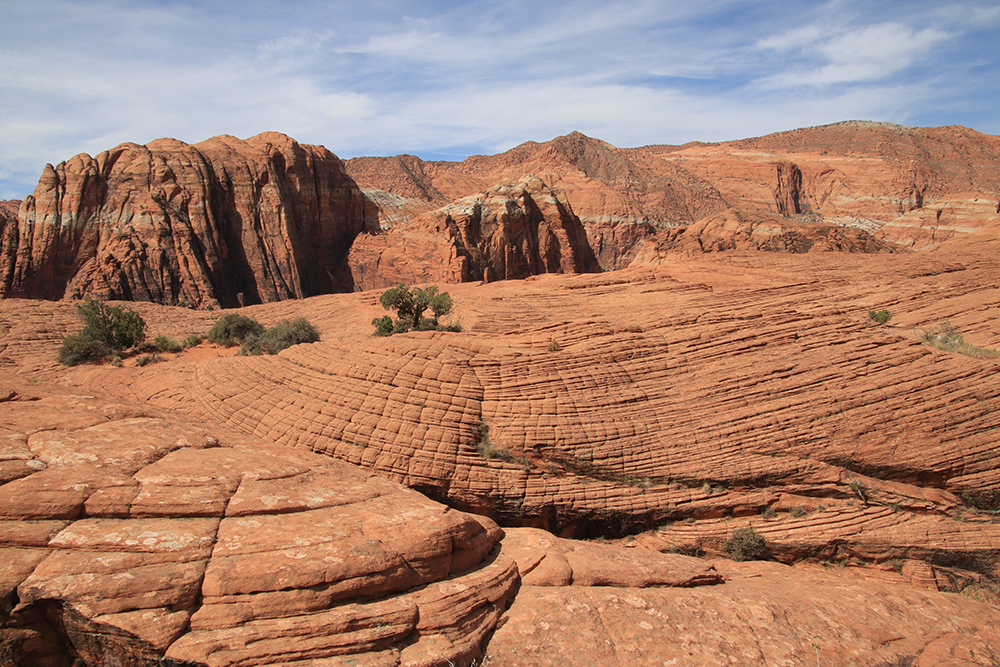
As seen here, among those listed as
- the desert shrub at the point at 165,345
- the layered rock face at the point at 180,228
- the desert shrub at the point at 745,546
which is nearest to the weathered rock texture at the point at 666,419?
the desert shrub at the point at 745,546

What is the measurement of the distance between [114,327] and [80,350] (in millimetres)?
1575

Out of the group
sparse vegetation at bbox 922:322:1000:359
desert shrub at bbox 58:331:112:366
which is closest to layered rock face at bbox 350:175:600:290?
desert shrub at bbox 58:331:112:366

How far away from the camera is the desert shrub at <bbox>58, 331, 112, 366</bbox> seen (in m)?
16.2

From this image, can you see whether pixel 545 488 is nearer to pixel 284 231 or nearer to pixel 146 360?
pixel 146 360

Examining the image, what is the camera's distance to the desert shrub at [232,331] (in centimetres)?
2050

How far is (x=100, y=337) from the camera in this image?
17281 mm

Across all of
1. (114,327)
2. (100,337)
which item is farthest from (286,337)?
(100,337)

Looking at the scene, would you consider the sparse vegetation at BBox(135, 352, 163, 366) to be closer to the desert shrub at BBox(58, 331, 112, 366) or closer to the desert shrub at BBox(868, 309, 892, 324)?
the desert shrub at BBox(58, 331, 112, 366)

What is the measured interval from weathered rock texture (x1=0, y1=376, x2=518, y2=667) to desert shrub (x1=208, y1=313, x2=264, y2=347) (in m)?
12.9

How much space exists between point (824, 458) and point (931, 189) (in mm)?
85601

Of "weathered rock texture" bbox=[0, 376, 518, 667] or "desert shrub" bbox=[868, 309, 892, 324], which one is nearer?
"weathered rock texture" bbox=[0, 376, 518, 667]

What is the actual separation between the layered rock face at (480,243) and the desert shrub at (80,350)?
20.4 meters

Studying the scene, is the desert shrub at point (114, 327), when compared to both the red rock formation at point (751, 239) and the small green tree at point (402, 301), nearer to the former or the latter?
the small green tree at point (402, 301)

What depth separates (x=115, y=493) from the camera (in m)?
6.12
